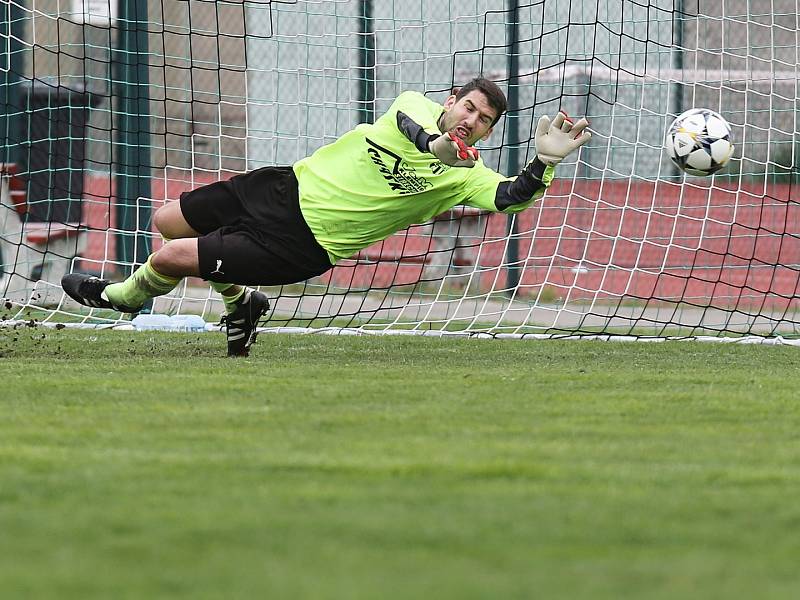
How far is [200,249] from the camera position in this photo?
6148 mm

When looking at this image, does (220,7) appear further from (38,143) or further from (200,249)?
(200,249)

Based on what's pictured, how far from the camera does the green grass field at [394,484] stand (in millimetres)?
2264

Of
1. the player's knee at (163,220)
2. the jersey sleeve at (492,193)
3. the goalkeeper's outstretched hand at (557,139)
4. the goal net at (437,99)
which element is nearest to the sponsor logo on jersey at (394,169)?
the jersey sleeve at (492,193)

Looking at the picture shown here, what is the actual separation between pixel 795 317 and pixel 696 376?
200 inches

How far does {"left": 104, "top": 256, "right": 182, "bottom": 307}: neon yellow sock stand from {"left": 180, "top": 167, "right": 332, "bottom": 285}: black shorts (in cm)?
24

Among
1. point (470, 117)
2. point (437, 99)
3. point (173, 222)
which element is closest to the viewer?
point (470, 117)

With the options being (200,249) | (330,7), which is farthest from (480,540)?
(330,7)

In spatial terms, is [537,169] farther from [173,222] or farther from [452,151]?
[173,222]

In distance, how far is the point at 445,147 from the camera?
18.8 feet

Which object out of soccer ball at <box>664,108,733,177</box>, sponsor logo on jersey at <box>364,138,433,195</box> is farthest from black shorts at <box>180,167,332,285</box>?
soccer ball at <box>664,108,733,177</box>

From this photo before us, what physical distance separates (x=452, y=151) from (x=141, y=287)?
5.67 ft

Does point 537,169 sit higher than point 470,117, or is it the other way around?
point 470,117

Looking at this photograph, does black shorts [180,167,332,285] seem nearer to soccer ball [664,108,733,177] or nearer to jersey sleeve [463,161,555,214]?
jersey sleeve [463,161,555,214]

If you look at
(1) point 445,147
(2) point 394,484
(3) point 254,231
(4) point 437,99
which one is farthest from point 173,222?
(4) point 437,99
